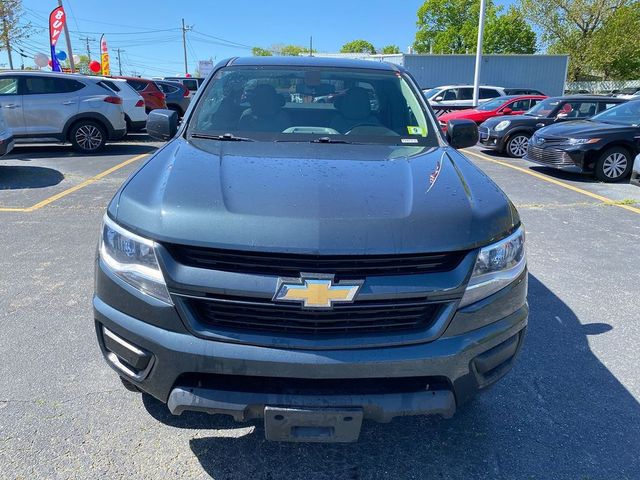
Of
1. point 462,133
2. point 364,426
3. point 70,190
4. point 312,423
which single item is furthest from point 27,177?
point 312,423

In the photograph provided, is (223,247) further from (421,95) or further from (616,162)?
(616,162)

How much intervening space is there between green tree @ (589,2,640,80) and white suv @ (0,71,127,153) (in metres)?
39.9

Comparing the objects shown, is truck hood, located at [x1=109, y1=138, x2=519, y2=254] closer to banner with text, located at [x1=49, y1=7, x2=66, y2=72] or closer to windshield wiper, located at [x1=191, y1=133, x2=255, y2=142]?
windshield wiper, located at [x1=191, y1=133, x2=255, y2=142]

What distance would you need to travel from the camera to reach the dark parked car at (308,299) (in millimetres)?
1842

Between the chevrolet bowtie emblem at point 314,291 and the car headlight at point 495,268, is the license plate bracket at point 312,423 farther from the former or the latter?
the car headlight at point 495,268

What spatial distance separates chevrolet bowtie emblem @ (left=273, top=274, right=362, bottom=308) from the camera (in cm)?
183

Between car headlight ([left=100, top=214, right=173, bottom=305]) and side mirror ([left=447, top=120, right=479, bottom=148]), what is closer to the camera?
car headlight ([left=100, top=214, right=173, bottom=305])

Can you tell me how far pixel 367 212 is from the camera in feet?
6.52

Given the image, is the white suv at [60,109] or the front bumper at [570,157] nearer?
the front bumper at [570,157]

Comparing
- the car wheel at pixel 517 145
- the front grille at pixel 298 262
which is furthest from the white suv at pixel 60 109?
the front grille at pixel 298 262

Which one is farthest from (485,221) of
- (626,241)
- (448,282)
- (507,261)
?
(626,241)

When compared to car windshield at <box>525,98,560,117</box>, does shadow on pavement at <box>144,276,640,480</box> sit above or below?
below

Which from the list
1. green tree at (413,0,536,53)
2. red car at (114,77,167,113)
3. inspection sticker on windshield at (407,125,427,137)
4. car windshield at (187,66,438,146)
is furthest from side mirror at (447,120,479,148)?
green tree at (413,0,536,53)

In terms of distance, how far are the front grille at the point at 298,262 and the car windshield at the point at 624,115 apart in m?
9.34
